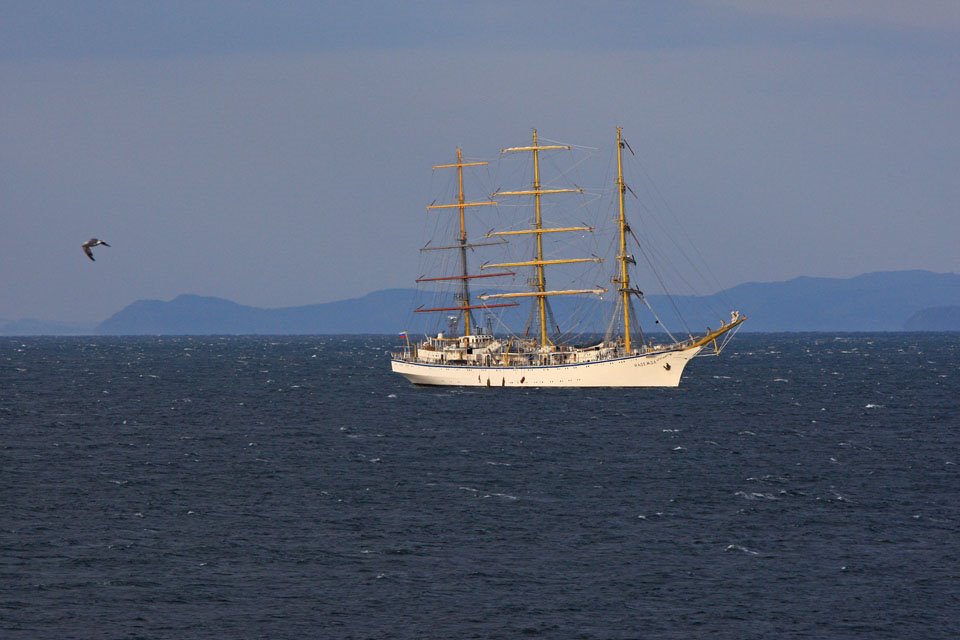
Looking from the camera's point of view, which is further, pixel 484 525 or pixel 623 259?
pixel 623 259

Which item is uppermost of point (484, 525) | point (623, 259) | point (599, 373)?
point (623, 259)

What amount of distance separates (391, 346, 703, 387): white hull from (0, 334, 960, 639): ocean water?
605 inches

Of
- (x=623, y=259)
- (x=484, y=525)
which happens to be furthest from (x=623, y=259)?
(x=484, y=525)

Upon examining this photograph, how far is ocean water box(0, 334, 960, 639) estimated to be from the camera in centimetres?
3628

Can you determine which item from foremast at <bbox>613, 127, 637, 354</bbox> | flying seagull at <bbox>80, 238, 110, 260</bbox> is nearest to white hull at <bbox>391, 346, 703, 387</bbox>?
foremast at <bbox>613, 127, 637, 354</bbox>

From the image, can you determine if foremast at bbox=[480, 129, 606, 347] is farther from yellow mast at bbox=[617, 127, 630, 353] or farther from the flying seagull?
the flying seagull

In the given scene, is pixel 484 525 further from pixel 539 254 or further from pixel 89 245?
pixel 539 254

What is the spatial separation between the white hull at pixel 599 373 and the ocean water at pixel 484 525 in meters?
15.4

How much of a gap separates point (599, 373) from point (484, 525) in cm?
6373

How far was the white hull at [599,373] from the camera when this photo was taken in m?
110

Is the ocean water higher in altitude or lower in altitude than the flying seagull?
lower

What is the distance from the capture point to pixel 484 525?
158ft

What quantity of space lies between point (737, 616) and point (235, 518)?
2228 centimetres

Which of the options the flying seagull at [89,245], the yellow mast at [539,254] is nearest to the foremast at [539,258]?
the yellow mast at [539,254]
